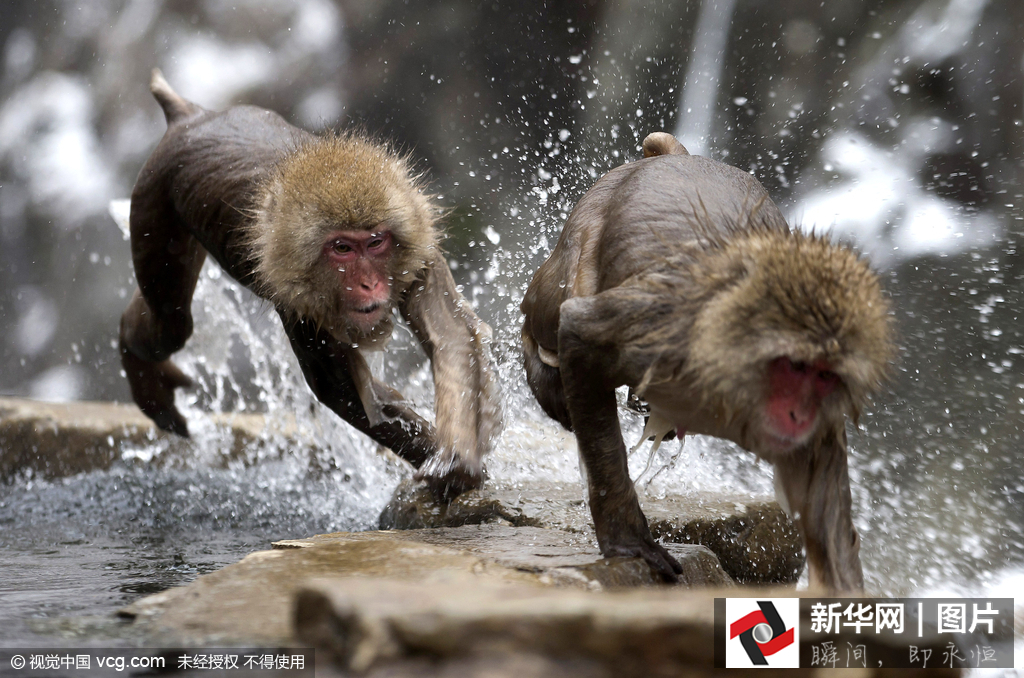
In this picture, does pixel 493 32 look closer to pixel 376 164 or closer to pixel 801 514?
pixel 376 164

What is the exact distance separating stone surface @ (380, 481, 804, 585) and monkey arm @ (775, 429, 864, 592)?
1062 millimetres

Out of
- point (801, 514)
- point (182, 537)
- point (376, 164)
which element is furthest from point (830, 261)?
point (182, 537)

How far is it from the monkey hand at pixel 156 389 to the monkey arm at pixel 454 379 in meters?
2.79

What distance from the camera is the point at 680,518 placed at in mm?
4141

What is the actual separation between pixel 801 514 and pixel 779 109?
6500 millimetres

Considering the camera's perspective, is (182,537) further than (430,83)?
No

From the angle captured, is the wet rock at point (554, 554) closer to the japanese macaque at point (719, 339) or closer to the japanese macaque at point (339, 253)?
the japanese macaque at point (719, 339)

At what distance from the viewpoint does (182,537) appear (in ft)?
17.0

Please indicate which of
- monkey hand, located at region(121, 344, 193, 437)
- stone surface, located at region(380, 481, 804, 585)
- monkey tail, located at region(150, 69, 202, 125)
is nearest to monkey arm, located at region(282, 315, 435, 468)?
stone surface, located at region(380, 481, 804, 585)

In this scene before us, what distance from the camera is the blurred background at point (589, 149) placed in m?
7.17

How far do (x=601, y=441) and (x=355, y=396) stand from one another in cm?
200

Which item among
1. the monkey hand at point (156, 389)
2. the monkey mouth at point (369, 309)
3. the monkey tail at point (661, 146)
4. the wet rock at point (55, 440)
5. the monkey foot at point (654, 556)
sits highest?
the monkey tail at point (661, 146)

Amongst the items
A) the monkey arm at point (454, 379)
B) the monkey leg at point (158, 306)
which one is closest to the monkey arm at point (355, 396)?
the monkey arm at point (454, 379)

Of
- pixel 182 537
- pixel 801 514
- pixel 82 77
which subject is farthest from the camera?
pixel 82 77
